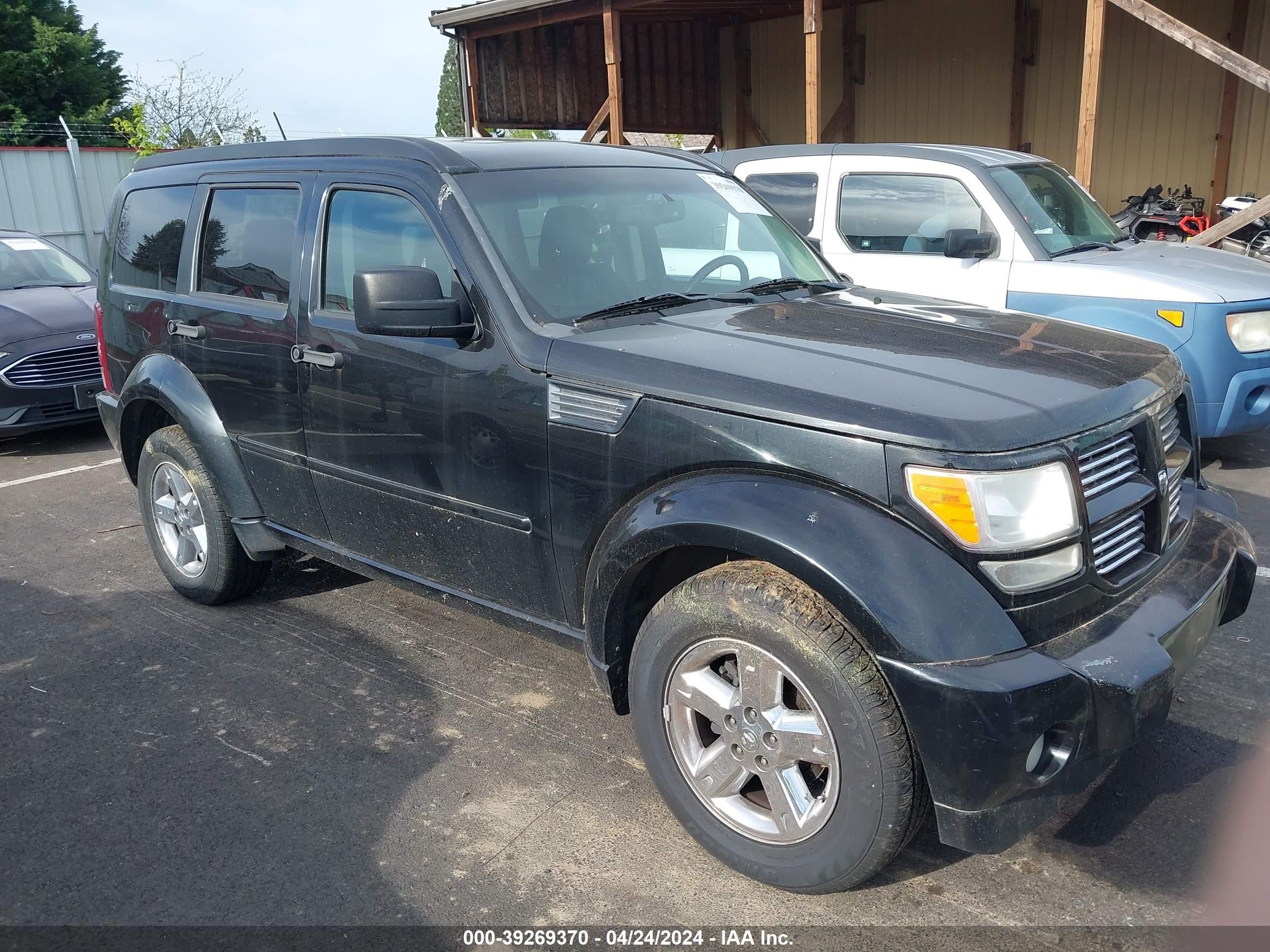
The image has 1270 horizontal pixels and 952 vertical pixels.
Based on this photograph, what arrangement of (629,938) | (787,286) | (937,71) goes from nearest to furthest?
(629,938), (787,286), (937,71)

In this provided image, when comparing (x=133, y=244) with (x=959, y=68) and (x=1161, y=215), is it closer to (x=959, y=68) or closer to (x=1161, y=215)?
(x=1161, y=215)

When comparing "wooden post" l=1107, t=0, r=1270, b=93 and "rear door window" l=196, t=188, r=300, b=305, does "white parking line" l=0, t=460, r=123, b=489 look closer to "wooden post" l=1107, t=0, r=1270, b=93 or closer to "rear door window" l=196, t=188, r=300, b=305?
"rear door window" l=196, t=188, r=300, b=305

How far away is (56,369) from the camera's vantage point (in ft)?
25.9

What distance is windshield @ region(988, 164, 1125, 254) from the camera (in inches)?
257

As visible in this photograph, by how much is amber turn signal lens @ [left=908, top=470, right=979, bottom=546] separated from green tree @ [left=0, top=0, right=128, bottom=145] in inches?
1502

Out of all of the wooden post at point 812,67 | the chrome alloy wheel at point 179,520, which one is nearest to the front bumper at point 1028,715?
the chrome alloy wheel at point 179,520

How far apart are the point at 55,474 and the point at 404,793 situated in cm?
540

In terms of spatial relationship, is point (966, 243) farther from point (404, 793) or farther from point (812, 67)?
point (812, 67)

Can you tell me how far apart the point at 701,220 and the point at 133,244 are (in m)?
2.68

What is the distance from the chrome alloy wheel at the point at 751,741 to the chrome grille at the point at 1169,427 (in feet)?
4.21

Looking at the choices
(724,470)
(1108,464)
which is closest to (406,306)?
(724,470)

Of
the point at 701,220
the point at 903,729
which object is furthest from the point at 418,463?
the point at 903,729

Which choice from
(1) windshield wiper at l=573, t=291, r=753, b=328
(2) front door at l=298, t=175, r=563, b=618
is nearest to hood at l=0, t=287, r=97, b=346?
(2) front door at l=298, t=175, r=563, b=618

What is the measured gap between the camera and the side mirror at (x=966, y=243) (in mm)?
6195
